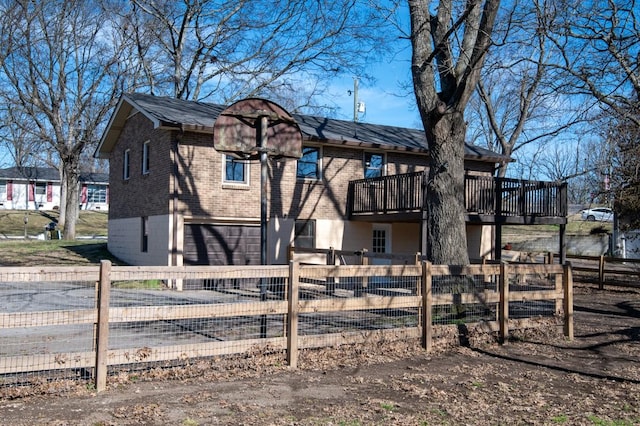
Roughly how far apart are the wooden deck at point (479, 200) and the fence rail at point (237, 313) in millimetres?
7347

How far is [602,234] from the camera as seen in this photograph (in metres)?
35.7

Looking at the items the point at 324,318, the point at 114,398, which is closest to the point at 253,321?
the point at 324,318

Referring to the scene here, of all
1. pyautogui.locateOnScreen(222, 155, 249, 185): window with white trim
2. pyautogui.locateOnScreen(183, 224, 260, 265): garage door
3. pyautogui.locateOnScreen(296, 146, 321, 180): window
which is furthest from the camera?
pyautogui.locateOnScreen(296, 146, 321, 180): window

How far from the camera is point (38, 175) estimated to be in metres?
56.5

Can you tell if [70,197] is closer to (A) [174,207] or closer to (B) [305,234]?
(A) [174,207]

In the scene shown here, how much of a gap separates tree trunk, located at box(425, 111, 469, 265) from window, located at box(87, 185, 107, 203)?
54.2 m

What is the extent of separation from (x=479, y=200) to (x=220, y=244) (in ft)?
28.0

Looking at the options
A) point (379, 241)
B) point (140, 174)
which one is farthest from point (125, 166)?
point (379, 241)

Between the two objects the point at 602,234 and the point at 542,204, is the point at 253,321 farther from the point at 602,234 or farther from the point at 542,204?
the point at 602,234

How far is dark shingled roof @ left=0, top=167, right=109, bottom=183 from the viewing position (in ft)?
180

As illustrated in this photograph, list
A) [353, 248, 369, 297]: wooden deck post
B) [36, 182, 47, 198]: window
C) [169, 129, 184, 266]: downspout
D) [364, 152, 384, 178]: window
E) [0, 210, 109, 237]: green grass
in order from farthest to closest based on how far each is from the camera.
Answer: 1. [36, 182, 47, 198]: window
2. [0, 210, 109, 237]: green grass
3. [364, 152, 384, 178]: window
4. [169, 129, 184, 266]: downspout
5. [353, 248, 369, 297]: wooden deck post

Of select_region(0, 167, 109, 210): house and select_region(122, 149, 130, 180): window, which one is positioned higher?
select_region(0, 167, 109, 210): house

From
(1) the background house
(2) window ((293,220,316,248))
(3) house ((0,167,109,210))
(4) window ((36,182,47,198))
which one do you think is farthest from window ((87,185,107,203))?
(2) window ((293,220,316,248))

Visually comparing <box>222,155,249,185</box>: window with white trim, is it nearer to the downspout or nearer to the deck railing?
the downspout
